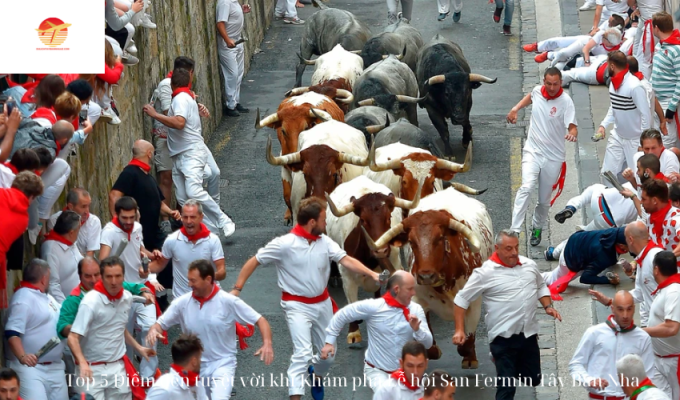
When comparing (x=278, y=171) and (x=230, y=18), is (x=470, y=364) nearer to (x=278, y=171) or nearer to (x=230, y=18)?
(x=278, y=171)

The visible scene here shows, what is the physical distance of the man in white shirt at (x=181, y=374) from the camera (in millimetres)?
8164

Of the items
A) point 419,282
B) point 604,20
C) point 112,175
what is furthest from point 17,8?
point 604,20

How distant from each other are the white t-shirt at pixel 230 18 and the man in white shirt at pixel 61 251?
31.0 feet

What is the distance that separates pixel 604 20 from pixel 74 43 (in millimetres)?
12074

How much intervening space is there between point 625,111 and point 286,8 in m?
11.2

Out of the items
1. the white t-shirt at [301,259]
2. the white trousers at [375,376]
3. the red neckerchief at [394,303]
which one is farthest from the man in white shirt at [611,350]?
the white t-shirt at [301,259]

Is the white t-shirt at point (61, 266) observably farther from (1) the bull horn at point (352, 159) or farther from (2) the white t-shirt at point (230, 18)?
(2) the white t-shirt at point (230, 18)

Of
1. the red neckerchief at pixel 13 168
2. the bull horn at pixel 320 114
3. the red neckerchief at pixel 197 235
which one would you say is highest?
the red neckerchief at pixel 13 168

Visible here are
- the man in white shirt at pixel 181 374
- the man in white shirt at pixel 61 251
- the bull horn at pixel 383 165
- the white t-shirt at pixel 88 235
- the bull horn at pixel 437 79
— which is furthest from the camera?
the bull horn at pixel 437 79

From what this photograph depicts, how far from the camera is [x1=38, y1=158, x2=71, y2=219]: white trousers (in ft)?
32.4

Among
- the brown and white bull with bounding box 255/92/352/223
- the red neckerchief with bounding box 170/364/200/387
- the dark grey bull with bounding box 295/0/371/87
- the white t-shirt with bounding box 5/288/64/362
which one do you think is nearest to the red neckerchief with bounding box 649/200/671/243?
the red neckerchief with bounding box 170/364/200/387

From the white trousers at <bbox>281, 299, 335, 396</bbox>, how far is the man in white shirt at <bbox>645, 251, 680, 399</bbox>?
2.64 metres

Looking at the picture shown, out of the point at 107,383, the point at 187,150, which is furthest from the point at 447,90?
the point at 107,383

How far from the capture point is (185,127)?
1398 cm
